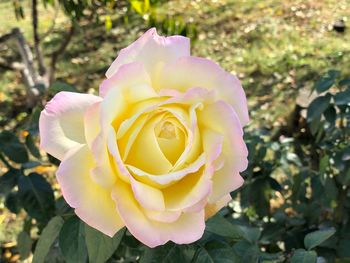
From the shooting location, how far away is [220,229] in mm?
979

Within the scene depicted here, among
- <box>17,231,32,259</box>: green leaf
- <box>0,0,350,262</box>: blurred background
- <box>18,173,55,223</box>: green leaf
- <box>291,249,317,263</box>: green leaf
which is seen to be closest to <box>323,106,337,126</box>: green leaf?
<box>0,0,350,262</box>: blurred background

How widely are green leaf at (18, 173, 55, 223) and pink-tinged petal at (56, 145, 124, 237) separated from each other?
2.74 ft

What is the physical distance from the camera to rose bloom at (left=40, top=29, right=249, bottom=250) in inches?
28.1

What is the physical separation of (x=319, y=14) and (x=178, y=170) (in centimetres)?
538

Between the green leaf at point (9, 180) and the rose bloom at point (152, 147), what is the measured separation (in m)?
0.83

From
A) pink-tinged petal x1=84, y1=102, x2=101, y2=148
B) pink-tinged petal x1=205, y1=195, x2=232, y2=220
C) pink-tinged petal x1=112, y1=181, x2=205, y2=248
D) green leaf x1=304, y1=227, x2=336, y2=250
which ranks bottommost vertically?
green leaf x1=304, y1=227, x2=336, y2=250

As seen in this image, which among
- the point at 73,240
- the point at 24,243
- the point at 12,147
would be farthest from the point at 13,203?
the point at 73,240

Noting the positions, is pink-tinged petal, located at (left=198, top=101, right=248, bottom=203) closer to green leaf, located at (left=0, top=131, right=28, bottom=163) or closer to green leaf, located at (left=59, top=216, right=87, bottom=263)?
green leaf, located at (left=59, top=216, right=87, bottom=263)

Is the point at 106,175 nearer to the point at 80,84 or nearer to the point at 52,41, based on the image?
the point at 80,84

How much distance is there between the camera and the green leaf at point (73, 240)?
102 centimetres

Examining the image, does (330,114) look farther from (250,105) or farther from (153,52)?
(250,105)

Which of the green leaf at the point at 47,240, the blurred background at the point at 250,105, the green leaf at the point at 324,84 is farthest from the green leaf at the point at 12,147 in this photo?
the green leaf at the point at 324,84

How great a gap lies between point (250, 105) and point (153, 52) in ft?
11.7

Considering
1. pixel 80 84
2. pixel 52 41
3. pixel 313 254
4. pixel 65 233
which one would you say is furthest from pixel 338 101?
pixel 52 41
